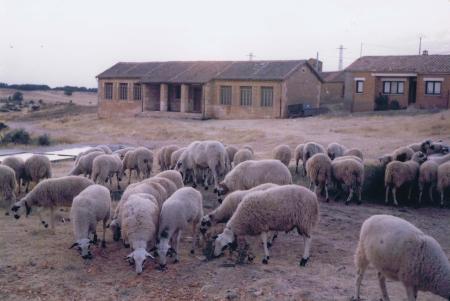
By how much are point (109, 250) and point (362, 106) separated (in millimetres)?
32930

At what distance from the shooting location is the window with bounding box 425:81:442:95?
117 feet

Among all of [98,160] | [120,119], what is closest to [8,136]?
[120,119]

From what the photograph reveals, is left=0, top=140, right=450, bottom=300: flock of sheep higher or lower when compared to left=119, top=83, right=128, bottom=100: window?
lower

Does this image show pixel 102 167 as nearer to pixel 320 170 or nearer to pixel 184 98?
pixel 320 170

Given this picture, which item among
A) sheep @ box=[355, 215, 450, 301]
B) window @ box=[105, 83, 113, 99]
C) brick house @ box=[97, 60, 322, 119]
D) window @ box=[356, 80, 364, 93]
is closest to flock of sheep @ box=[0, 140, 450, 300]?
sheep @ box=[355, 215, 450, 301]

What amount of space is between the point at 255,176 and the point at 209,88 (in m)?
26.4

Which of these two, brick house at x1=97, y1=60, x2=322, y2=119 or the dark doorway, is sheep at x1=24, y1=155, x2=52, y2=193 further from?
the dark doorway

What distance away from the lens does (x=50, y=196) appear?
10109 millimetres

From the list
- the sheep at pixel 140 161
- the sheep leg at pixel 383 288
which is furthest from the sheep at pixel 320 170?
the sheep leg at pixel 383 288

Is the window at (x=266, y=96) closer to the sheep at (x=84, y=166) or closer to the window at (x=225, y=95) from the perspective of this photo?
the window at (x=225, y=95)

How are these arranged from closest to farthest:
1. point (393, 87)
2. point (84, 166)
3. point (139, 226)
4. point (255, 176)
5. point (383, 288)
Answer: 1. point (383, 288)
2. point (139, 226)
3. point (255, 176)
4. point (84, 166)
5. point (393, 87)

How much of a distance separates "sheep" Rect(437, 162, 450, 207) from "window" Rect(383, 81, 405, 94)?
2612 centimetres

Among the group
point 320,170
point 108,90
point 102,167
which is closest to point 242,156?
point 320,170

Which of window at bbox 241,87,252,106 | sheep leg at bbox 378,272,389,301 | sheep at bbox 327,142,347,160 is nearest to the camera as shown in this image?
sheep leg at bbox 378,272,389,301
